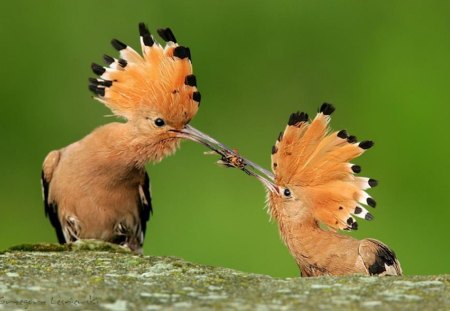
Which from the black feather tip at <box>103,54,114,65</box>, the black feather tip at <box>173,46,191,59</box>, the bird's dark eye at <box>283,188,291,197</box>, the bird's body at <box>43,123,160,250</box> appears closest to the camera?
the bird's dark eye at <box>283,188,291,197</box>

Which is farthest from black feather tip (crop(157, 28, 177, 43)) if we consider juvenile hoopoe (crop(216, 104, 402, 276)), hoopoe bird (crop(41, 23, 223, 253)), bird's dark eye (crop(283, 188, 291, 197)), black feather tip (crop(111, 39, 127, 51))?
bird's dark eye (crop(283, 188, 291, 197))

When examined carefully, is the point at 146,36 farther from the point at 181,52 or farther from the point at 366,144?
the point at 366,144

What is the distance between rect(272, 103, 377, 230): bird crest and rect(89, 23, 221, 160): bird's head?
1.64 feet

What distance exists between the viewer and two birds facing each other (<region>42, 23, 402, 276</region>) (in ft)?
12.0

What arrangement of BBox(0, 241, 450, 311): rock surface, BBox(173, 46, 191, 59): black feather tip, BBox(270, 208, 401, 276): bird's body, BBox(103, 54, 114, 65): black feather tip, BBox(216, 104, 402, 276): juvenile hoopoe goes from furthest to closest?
BBox(103, 54, 114, 65): black feather tip
BBox(173, 46, 191, 59): black feather tip
BBox(216, 104, 402, 276): juvenile hoopoe
BBox(270, 208, 401, 276): bird's body
BBox(0, 241, 450, 311): rock surface

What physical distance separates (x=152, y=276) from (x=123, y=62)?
1403 mm

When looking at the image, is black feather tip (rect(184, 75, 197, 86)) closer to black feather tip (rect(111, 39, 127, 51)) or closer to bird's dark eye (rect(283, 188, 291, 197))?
black feather tip (rect(111, 39, 127, 51))

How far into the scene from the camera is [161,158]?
4.27 meters

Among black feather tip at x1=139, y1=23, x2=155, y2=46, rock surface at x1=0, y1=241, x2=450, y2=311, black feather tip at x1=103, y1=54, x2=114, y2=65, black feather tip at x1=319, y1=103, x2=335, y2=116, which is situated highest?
black feather tip at x1=139, y1=23, x2=155, y2=46

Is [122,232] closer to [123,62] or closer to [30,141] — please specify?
[123,62]

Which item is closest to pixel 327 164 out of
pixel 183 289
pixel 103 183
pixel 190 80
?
pixel 190 80

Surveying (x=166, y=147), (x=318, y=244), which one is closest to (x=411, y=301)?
(x=318, y=244)

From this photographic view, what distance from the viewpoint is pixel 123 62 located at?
13.4 feet

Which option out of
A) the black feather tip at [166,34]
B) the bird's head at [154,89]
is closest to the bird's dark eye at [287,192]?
the bird's head at [154,89]
